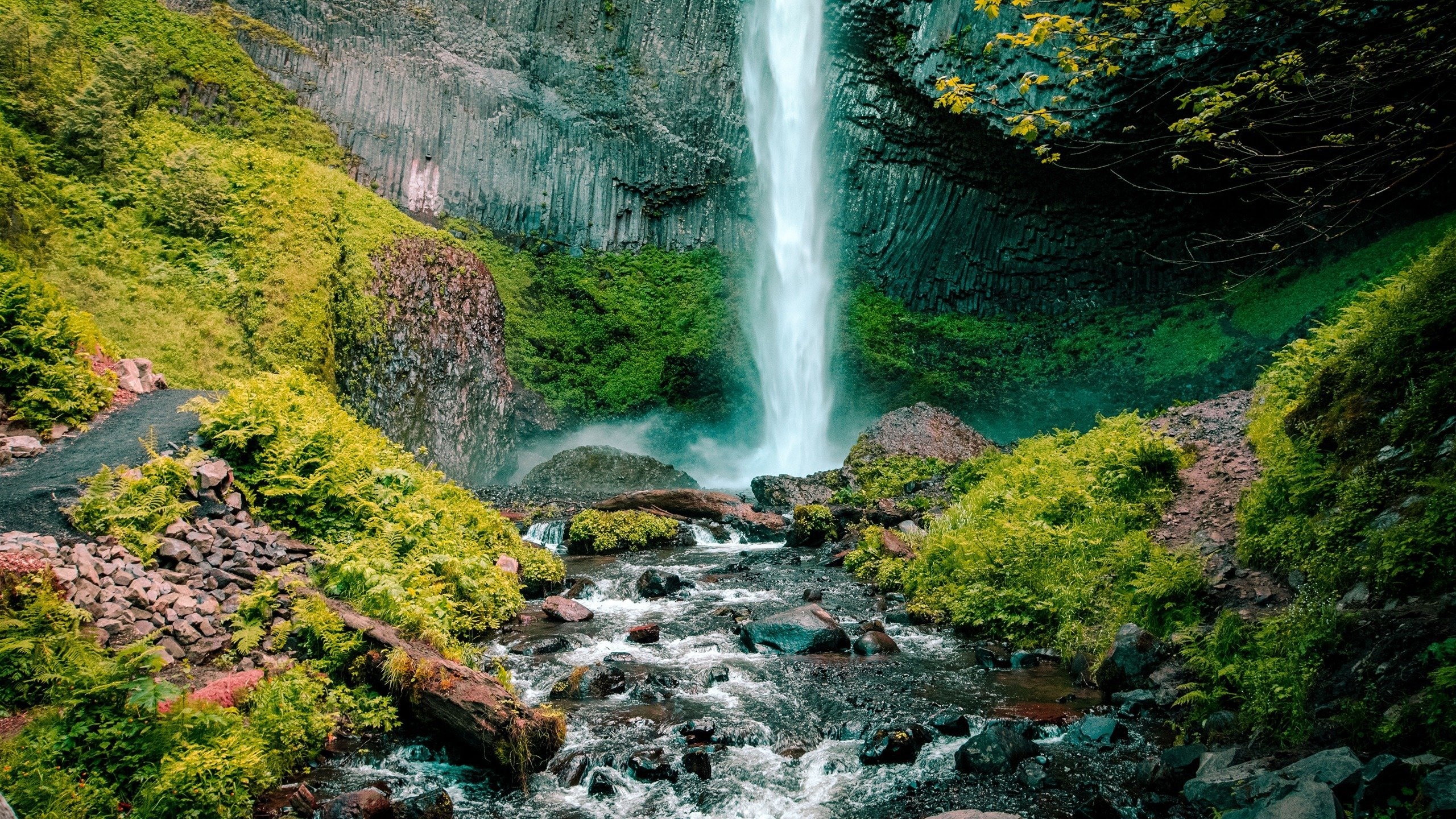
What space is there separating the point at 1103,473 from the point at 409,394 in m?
16.5

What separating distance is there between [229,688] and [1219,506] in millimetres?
9005

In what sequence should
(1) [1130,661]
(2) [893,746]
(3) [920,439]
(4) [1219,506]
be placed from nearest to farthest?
1. (2) [893,746]
2. (1) [1130,661]
3. (4) [1219,506]
4. (3) [920,439]

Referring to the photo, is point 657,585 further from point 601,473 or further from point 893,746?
point 601,473

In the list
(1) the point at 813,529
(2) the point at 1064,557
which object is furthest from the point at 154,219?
(2) the point at 1064,557

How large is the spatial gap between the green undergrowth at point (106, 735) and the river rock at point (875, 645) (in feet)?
16.8

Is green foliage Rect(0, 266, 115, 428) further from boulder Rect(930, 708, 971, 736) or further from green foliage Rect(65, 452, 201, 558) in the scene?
boulder Rect(930, 708, 971, 736)

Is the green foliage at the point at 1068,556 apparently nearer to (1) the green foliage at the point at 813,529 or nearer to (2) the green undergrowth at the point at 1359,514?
(2) the green undergrowth at the point at 1359,514

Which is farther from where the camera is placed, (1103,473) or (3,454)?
(1103,473)

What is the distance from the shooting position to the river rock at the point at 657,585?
34.4 feet

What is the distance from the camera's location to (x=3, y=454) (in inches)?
296

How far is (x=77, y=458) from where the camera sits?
7.48 meters

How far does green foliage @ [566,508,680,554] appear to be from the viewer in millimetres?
14047

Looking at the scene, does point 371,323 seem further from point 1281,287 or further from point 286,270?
point 1281,287

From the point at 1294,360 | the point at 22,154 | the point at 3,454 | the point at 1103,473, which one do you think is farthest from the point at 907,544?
the point at 22,154
